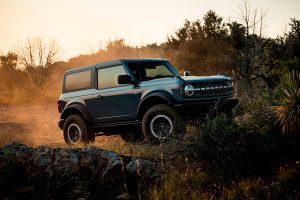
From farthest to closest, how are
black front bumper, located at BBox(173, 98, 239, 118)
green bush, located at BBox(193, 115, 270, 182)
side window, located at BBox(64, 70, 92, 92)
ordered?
side window, located at BBox(64, 70, 92, 92) < black front bumper, located at BBox(173, 98, 239, 118) < green bush, located at BBox(193, 115, 270, 182)

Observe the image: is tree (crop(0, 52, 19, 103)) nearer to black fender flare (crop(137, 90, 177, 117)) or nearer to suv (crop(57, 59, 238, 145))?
suv (crop(57, 59, 238, 145))

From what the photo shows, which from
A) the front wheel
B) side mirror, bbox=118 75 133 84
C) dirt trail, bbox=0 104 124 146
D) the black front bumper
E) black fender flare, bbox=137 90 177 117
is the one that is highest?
side mirror, bbox=118 75 133 84

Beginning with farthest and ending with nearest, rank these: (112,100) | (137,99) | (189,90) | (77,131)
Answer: (77,131) < (112,100) < (137,99) < (189,90)

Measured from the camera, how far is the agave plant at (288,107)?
585cm

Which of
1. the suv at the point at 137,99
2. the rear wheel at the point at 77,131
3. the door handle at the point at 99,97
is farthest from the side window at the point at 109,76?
the rear wheel at the point at 77,131

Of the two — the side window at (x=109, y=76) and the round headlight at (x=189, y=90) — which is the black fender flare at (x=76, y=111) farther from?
the round headlight at (x=189, y=90)

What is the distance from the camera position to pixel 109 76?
822 cm

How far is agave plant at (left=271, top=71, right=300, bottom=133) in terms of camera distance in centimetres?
585

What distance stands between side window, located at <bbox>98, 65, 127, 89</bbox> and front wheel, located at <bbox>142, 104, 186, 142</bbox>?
127 centimetres

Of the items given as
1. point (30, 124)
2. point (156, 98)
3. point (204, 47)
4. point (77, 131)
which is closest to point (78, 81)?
point (77, 131)

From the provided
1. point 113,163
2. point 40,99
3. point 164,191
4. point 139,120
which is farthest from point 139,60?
point 40,99

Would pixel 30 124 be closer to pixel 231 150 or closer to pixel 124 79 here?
pixel 124 79

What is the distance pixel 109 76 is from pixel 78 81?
1159 mm

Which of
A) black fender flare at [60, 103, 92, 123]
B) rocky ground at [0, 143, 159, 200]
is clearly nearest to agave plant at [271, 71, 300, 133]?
rocky ground at [0, 143, 159, 200]
